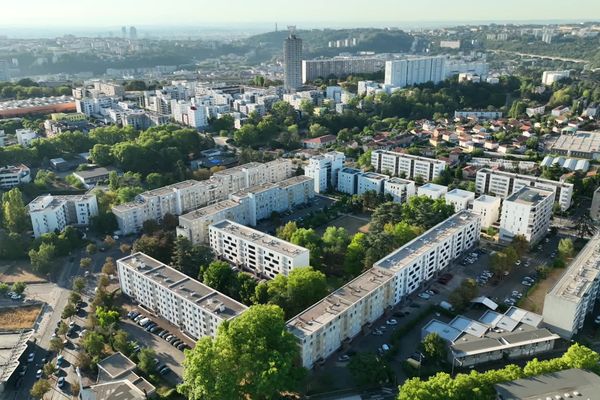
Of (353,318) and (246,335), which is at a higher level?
(246,335)

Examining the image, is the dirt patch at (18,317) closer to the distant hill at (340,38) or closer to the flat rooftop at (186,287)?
the flat rooftop at (186,287)

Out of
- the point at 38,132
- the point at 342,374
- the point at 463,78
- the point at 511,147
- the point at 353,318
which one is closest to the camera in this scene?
the point at 342,374

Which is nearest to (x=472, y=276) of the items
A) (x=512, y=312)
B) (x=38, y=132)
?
(x=512, y=312)

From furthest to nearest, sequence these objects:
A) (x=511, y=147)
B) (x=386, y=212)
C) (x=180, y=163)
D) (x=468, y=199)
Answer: (x=511, y=147), (x=180, y=163), (x=468, y=199), (x=386, y=212)

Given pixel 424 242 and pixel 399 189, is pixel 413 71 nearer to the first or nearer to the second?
pixel 399 189

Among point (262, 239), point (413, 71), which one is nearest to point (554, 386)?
point (262, 239)

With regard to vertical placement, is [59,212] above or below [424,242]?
below

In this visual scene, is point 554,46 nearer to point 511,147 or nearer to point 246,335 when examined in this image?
point 511,147
